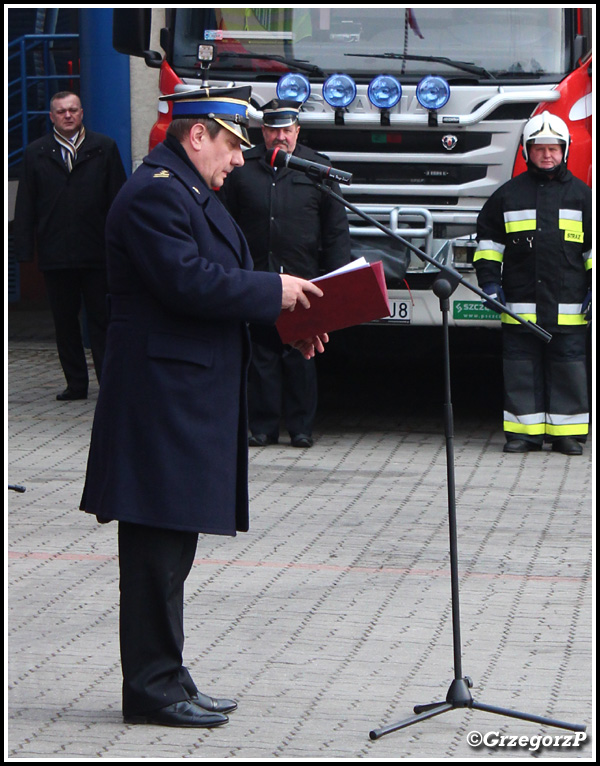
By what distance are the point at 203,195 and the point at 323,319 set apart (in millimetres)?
578

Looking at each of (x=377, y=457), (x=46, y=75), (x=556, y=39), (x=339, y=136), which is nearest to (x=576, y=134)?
(x=556, y=39)

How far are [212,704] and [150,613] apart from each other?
429 millimetres

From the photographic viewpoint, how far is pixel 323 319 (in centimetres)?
489

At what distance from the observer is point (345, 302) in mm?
4801

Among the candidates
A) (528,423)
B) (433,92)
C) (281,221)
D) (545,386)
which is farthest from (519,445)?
(433,92)

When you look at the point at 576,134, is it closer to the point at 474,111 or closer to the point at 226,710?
the point at 474,111

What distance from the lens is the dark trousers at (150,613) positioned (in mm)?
4684

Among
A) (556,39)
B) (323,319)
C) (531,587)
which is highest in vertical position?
(556,39)

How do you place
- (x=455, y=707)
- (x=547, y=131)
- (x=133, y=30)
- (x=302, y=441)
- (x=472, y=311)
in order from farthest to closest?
(x=133, y=30), (x=302, y=441), (x=472, y=311), (x=547, y=131), (x=455, y=707)

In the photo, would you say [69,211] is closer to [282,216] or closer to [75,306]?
[75,306]

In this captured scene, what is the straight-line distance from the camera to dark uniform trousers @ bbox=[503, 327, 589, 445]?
947 cm

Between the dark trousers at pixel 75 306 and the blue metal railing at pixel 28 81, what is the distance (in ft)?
14.4

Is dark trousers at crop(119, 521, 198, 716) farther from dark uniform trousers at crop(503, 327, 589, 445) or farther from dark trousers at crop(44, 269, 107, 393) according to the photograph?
dark trousers at crop(44, 269, 107, 393)

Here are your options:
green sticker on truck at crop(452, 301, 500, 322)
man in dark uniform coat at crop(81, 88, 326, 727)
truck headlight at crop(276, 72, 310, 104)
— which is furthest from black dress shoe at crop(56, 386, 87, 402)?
man in dark uniform coat at crop(81, 88, 326, 727)
